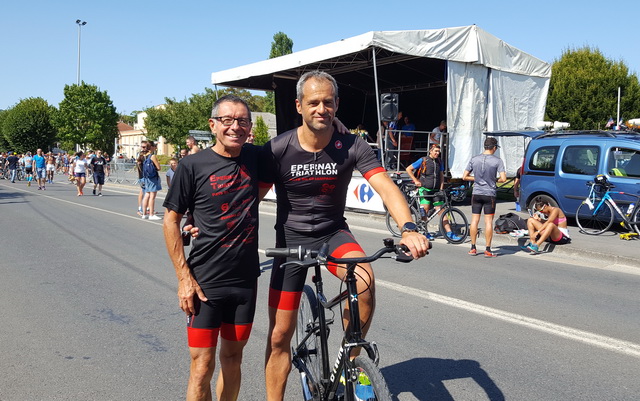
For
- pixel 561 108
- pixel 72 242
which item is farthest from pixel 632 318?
pixel 561 108

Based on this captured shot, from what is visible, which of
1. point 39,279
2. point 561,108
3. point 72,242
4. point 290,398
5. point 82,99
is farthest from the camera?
point 82,99

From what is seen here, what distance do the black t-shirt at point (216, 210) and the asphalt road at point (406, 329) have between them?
1195mm

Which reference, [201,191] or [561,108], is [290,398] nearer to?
[201,191]

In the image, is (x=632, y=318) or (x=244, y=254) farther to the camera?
(x=632, y=318)

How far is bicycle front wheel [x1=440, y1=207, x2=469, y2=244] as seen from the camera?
10.5 meters

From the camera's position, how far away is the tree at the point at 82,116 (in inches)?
2454

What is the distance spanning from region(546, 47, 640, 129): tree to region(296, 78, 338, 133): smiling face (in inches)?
1437

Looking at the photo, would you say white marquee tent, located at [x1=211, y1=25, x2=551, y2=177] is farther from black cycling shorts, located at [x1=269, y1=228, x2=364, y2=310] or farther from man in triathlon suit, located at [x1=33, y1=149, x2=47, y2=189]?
black cycling shorts, located at [x1=269, y1=228, x2=364, y2=310]

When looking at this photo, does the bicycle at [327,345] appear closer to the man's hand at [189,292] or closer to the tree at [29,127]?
the man's hand at [189,292]

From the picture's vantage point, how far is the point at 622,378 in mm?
3945

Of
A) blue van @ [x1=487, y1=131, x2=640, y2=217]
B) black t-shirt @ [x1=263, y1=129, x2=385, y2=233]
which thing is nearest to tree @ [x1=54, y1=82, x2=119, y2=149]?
blue van @ [x1=487, y1=131, x2=640, y2=217]

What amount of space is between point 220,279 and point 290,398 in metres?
1.24

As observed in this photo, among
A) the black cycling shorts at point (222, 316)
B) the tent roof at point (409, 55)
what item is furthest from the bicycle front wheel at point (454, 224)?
the black cycling shorts at point (222, 316)

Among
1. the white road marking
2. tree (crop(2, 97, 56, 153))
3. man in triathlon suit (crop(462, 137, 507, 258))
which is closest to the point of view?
the white road marking
